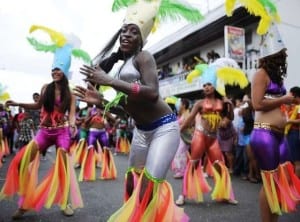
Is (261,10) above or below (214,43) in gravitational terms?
below

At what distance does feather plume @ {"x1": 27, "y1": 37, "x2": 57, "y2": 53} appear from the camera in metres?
4.90

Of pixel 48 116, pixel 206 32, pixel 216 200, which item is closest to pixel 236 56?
pixel 206 32

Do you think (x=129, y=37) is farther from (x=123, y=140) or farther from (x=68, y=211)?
(x=123, y=140)

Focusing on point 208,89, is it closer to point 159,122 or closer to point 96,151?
point 159,122

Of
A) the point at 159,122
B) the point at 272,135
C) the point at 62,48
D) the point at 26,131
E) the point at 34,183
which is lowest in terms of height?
the point at 34,183

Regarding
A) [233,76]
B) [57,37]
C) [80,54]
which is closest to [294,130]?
[233,76]

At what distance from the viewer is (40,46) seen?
16.4 ft

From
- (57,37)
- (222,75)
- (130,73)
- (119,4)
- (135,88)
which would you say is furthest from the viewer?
(222,75)

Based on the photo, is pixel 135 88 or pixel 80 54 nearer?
pixel 135 88

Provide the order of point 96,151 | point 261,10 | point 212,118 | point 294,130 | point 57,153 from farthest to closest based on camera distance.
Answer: point 96,151 < point 294,130 < point 212,118 < point 57,153 < point 261,10

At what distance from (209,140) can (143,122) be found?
8.40 ft

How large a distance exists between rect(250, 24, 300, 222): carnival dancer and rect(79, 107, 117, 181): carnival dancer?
174 inches

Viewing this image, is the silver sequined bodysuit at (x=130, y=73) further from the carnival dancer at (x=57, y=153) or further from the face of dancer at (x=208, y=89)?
the face of dancer at (x=208, y=89)

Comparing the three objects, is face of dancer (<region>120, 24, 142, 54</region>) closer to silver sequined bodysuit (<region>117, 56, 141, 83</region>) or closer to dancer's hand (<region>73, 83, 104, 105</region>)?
silver sequined bodysuit (<region>117, 56, 141, 83</region>)
